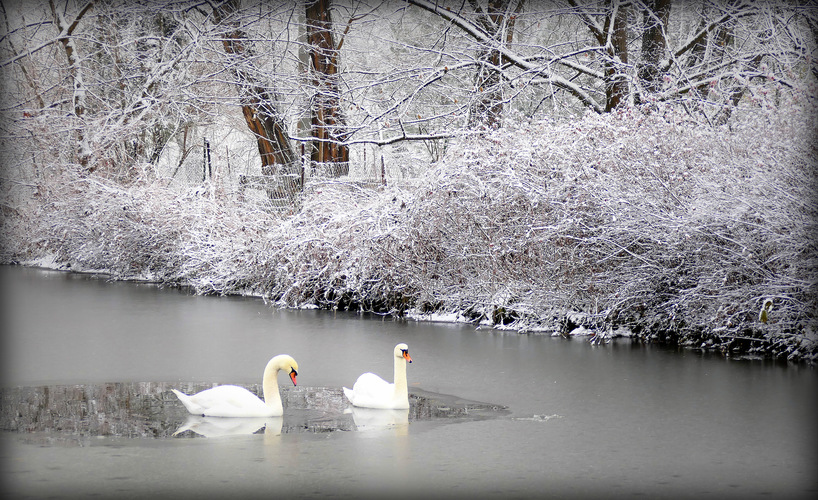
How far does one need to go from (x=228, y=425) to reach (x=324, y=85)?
12857 millimetres

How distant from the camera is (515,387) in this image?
29.8 feet

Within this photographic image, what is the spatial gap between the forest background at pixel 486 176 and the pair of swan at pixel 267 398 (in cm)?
397

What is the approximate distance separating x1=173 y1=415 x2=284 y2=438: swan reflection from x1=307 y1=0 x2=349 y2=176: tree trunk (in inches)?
417

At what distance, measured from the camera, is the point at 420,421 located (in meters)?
7.69

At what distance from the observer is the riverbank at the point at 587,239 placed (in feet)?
33.0

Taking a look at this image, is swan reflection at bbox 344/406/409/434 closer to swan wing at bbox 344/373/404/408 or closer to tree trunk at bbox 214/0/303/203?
swan wing at bbox 344/373/404/408

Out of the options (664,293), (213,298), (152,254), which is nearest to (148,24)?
(152,254)

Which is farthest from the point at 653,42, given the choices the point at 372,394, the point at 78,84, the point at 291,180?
the point at 78,84

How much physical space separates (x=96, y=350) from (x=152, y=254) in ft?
33.3

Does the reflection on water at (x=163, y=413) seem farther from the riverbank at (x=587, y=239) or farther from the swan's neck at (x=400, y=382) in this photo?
the riverbank at (x=587, y=239)

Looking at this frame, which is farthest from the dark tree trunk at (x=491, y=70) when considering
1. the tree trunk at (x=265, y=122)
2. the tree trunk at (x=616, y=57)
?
the tree trunk at (x=265, y=122)

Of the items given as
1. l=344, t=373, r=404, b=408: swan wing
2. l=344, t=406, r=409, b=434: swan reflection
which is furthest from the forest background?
l=344, t=406, r=409, b=434: swan reflection

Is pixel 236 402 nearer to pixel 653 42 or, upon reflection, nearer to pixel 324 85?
pixel 653 42

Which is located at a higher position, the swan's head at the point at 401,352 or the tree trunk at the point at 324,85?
the tree trunk at the point at 324,85
